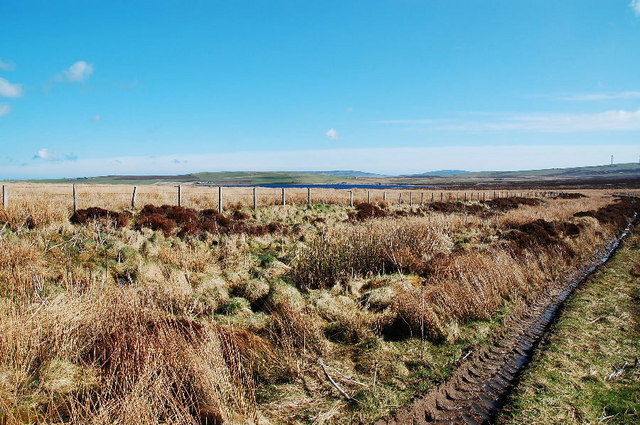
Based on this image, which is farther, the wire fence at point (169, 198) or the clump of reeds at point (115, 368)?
the wire fence at point (169, 198)

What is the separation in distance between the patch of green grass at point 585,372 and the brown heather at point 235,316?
106 cm

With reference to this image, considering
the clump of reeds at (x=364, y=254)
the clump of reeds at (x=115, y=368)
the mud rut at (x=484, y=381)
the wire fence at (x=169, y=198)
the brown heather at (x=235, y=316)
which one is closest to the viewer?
the clump of reeds at (x=115, y=368)

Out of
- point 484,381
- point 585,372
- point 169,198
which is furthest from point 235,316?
point 169,198

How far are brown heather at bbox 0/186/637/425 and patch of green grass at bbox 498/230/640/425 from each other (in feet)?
3.47

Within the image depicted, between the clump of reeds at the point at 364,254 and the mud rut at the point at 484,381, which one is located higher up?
the clump of reeds at the point at 364,254

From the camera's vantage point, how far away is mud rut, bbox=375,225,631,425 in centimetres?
451

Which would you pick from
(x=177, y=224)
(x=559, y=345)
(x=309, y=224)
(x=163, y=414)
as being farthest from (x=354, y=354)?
(x=309, y=224)

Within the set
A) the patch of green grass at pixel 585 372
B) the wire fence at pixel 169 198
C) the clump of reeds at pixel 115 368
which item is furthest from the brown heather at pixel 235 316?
the wire fence at pixel 169 198

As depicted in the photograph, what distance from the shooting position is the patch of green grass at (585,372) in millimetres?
4559

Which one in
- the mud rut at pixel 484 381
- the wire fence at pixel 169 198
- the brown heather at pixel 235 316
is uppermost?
the wire fence at pixel 169 198

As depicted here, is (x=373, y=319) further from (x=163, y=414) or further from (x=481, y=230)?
(x=481, y=230)

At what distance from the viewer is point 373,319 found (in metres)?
7.31

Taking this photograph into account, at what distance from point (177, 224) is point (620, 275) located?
15.7 m

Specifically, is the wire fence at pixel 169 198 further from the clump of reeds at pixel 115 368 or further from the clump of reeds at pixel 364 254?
the clump of reeds at pixel 115 368
